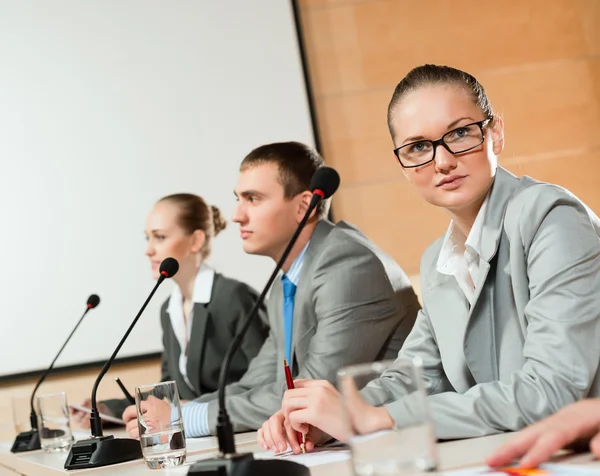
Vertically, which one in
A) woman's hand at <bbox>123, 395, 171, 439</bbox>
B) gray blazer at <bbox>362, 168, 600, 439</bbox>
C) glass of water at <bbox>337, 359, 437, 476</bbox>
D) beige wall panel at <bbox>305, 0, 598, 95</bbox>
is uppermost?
beige wall panel at <bbox>305, 0, 598, 95</bbox>

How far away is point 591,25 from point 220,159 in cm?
213

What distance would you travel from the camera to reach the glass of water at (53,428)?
2568 millimetres

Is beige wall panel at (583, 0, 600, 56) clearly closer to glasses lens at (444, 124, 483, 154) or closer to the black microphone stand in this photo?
glasses lens at (444, 124, 483, 154)

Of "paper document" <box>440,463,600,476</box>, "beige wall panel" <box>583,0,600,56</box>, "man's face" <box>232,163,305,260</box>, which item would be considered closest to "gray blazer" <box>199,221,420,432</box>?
"man's face" <box>232,163,305,260</box>

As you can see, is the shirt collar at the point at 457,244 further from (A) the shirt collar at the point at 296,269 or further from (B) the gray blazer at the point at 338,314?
(A) the shirt collar at the point at 296,269

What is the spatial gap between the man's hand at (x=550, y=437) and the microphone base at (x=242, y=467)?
0.93ft

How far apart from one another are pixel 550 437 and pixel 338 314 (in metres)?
1.41

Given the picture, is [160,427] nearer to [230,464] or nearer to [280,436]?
[280,436]

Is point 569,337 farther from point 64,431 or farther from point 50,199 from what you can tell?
point 50,199

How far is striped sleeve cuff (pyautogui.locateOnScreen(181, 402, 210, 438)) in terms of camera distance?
2348 mm

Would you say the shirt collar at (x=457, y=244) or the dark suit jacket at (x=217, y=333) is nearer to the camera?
the shirt collar at (x=457, y=244)

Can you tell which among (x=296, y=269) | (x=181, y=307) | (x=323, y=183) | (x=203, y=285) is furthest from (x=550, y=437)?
(x=181, y=307)

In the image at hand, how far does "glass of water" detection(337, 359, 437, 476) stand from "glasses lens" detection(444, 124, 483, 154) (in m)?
0.92

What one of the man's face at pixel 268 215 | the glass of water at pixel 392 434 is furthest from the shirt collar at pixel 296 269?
the glass of water at pixel 392 434
